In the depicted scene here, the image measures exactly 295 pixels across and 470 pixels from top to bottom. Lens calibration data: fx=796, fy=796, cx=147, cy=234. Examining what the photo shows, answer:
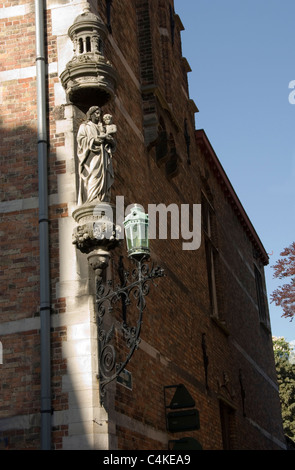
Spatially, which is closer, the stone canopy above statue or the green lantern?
the green lantern

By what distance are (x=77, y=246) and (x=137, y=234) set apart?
1208 mm

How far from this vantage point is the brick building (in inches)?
383

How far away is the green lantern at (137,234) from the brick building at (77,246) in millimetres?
1208

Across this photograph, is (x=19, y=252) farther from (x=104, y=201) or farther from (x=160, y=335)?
(x=160, y=335)

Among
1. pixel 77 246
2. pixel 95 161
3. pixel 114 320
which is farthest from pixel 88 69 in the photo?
pixel 114 320

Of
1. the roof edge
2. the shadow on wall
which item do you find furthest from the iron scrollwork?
the roof edge

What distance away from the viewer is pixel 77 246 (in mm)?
10016

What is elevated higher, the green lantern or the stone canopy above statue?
the stone canopy above statue

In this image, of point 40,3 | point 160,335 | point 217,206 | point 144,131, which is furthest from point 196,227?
point 40,3

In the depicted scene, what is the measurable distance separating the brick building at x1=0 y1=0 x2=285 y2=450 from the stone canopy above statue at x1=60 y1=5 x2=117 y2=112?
0.02 meters

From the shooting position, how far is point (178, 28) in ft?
62.2

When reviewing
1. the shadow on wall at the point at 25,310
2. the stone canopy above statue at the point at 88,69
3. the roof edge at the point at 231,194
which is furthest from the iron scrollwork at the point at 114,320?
the roof edge at the point at 231,194

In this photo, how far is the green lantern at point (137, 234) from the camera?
904 centimetres

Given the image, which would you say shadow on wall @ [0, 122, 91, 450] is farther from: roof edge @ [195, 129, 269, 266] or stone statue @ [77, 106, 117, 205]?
roof edge @ [195, 129, 269, 266]
